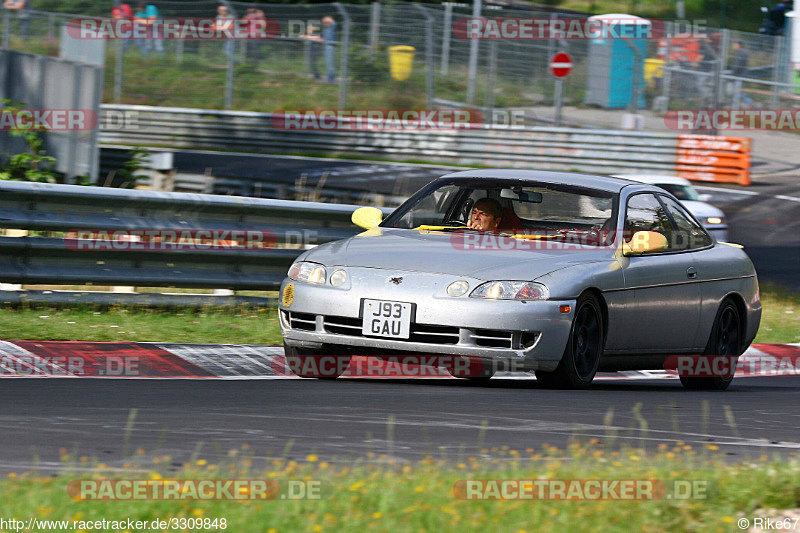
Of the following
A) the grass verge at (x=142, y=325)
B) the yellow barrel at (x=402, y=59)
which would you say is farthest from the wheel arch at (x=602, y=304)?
the yellow barrel at (x=402, y=59)

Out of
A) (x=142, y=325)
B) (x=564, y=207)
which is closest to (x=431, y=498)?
(x=564, y=207)

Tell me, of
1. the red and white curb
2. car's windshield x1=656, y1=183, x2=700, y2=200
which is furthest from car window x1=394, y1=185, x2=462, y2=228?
car's windshield x1=656, y1=183, x2=700, y2=200

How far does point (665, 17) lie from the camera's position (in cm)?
4178

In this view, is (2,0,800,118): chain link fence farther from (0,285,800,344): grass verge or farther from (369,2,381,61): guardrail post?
(0,285,800,344): grass verge

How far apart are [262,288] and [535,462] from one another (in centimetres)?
581

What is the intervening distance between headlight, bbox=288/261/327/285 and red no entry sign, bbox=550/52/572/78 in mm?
20273

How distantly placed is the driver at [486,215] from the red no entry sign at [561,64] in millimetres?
19257

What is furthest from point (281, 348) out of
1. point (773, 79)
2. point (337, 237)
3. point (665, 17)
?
point (665, 17)

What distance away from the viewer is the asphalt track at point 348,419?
5.10m

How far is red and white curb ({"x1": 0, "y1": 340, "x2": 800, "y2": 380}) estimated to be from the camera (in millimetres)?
7598

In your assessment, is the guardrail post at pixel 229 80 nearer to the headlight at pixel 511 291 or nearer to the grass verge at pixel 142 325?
the grass verge at pixel 142 325

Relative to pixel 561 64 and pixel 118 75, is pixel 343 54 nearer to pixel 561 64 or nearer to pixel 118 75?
pixel 561 64

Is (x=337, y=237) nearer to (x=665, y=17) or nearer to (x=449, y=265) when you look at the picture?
(x=449, y=265)

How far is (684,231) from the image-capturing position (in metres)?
9.02
